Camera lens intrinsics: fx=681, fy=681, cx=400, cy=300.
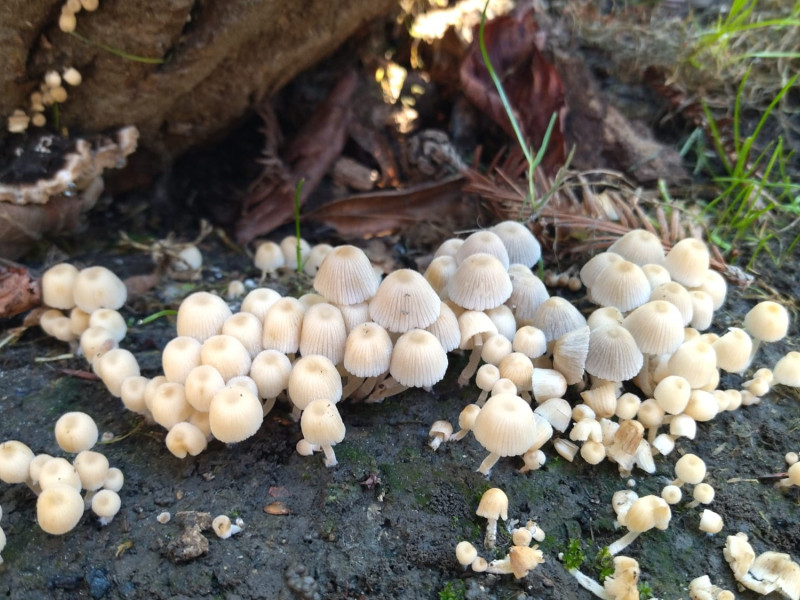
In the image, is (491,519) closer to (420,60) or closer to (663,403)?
(663,403)

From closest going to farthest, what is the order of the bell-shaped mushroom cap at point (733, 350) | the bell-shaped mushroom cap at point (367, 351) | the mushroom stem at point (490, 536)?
the mushroom stem at point (490, 536), the bell-shaped mushroom cap at point (367, 351), the bell-shaped mushroom cap at point (733, 350)

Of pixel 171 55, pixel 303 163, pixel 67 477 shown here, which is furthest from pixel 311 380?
pixel 303 163

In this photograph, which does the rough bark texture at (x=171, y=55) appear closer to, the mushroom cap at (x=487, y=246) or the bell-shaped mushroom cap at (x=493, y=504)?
the mushroom cap at (x=487, y=246)

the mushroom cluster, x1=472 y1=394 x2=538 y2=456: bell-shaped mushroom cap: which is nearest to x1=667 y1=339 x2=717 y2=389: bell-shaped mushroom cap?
x1=472 y1=394 x2=538 y2=456: bell-shaped mushroom cap

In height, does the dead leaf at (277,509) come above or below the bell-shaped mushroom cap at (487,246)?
below

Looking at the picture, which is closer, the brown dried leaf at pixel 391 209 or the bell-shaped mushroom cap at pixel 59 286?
the bell-shaped mushroom cap at pixel 59 286

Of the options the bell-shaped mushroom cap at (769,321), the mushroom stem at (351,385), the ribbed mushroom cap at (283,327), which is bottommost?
the mushroom stem at (351,385)

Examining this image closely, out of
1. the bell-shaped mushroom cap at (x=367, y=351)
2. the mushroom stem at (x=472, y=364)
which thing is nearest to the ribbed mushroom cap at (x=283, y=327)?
the bell-shaped mushroom cap at (x=367, y=351)

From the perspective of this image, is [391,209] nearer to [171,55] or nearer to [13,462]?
[171,55]

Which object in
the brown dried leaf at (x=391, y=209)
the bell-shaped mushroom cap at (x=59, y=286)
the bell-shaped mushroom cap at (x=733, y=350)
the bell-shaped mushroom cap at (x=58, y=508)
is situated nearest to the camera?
the bell-shaped mushroom cap at (x=58, y=508)
